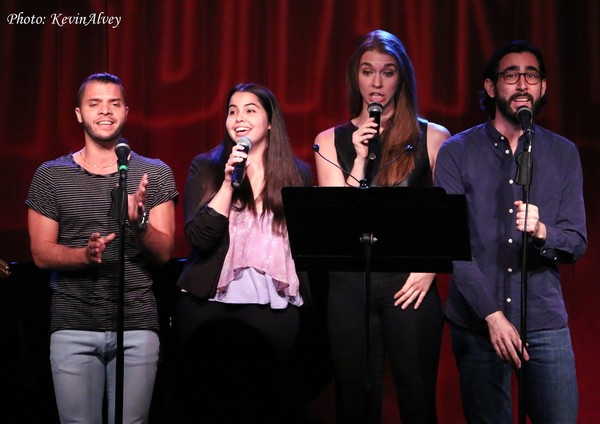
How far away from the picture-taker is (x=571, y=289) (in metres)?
4.85

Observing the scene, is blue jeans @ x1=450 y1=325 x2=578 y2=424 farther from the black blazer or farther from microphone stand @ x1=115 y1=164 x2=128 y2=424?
microphone stand @ x1=115 y1=164 x2=128 y2=424

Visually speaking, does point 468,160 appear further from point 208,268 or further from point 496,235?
point 208,268

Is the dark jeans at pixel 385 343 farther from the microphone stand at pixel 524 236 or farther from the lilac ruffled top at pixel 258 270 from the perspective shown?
the microphone stand at pixel 524 236

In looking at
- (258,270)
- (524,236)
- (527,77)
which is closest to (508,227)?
(524,236)

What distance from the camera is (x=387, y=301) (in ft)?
10.6

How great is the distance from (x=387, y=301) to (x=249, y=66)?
6.82 feet

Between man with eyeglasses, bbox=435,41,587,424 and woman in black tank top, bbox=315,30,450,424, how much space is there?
5.4 inches

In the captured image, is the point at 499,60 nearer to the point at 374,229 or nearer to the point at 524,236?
the point at 524,236

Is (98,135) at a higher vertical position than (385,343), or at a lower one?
higher

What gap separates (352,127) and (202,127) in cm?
147

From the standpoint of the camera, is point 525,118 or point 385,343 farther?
point 385,343

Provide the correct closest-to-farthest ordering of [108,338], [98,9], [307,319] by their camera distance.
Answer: [108,338] → [307,319] → [98,9]

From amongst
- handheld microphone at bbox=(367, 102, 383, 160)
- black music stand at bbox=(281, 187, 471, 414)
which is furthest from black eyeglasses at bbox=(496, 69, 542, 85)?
black music stand at bbox=(281, 187, 471, 414)

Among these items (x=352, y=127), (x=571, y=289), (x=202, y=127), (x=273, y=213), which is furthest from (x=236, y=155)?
(x=571, y=289)
